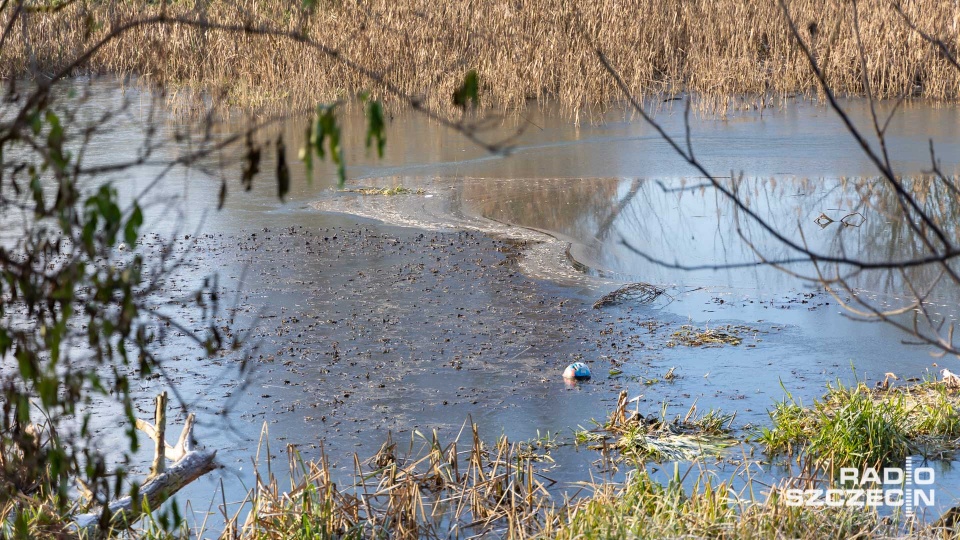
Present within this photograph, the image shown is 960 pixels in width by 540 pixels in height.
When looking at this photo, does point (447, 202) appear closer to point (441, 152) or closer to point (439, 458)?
point (441, 152)

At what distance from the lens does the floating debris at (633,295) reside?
24.3 ft

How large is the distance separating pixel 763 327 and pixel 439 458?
3.00 meters

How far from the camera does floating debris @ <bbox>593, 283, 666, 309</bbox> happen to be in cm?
741

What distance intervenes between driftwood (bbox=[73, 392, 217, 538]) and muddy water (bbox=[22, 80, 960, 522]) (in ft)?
0.60

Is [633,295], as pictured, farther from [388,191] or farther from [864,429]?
[388,191]

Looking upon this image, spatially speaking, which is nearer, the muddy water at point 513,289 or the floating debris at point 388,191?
the muddy water at point 513,289

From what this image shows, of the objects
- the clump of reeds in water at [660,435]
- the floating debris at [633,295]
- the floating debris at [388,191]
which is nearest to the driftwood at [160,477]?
the clump of reeds in water at [660,435]

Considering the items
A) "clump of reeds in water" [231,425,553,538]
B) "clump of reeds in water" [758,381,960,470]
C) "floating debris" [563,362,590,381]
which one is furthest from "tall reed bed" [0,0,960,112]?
"clump of reeds in water" [231,425,553,538]

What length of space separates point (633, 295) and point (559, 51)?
29.8ft

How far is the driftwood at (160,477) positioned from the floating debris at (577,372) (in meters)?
2.25

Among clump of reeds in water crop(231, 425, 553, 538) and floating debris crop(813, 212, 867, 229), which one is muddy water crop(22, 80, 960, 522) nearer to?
floating debris crop(813, 212, 867, 229)

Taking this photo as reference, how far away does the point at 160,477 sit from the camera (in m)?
4.07

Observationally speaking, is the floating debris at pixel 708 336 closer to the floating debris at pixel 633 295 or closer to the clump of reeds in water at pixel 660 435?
the floating debris at pixel 633 295

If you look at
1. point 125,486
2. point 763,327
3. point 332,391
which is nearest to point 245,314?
point 332,391
